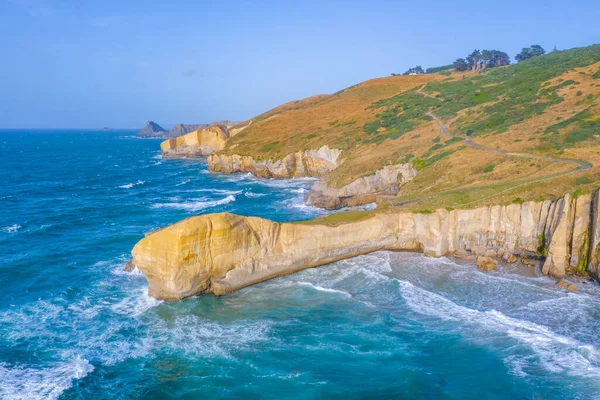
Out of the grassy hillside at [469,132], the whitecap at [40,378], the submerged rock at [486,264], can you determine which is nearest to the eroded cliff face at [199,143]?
the grassy hillside at [469,132]

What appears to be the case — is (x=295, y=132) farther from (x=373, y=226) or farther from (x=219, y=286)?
(x=219, y=286)

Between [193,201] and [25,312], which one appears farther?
[193,201]

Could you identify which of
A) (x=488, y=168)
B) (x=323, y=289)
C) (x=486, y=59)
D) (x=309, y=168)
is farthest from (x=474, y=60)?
(x=323, y=289)

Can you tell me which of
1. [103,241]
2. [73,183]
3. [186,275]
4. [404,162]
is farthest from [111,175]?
[186,275]

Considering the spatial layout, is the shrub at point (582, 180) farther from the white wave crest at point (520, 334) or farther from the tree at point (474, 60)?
the tree at point (474, 60)

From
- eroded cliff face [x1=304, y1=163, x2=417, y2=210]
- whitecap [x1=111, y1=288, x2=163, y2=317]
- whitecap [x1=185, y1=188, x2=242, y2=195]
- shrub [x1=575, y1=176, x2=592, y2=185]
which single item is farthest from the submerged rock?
whitecap [x1=185, y1=188, x2=242, y2=195]

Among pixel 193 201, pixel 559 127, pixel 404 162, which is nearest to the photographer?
pixel 559 127

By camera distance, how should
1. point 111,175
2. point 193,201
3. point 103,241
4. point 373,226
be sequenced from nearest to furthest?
point 373,226
point 103,241
point 193,201
point 111,175

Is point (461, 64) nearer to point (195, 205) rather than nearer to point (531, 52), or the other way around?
point (531, 52)
